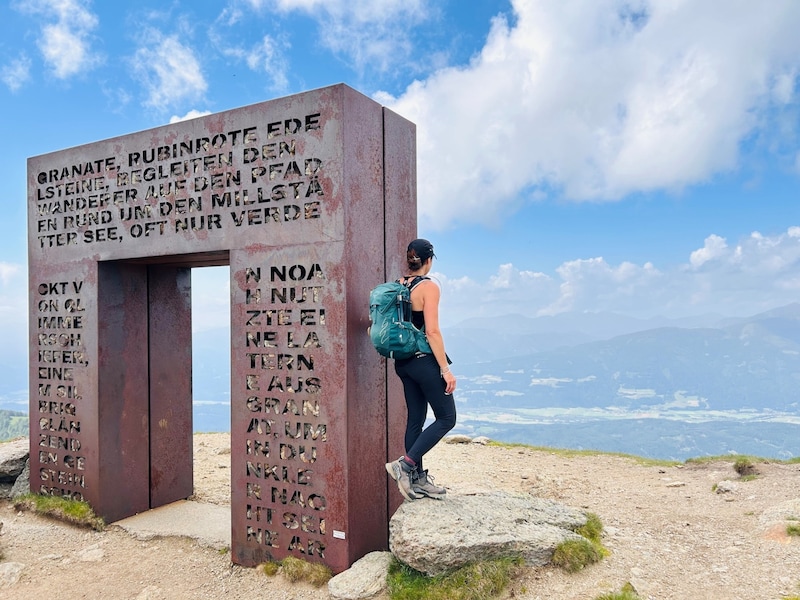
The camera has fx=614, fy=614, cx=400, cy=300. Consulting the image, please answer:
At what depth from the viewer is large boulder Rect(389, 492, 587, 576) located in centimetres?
539

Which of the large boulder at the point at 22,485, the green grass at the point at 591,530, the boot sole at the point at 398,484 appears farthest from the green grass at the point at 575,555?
the large boulder at the point at 22,485

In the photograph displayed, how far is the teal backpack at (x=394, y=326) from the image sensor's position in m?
5.59

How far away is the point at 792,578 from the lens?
5.66m

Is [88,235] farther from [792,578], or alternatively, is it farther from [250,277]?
[792,578]

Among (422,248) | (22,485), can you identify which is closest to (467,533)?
(422,248)

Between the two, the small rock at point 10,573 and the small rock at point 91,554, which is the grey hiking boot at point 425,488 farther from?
the small rock at point 10,573

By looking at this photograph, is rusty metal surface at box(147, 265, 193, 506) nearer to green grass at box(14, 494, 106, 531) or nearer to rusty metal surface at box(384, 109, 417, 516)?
green grass at box(14, 494, 106, 531)

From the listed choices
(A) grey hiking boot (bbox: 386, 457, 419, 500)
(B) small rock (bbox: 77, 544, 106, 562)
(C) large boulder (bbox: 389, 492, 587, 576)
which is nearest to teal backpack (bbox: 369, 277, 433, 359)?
(A) grey hiking boot (bbox: 386, 457, 419, 500)

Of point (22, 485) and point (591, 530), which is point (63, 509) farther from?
point (591, 530)

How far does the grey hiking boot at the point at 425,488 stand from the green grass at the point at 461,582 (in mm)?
757

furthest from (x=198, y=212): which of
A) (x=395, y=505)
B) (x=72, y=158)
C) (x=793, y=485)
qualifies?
(x=793, y=485)

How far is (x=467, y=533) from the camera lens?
5.55 metres

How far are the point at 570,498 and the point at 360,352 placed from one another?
16.2ft

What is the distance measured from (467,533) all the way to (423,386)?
1.37m
